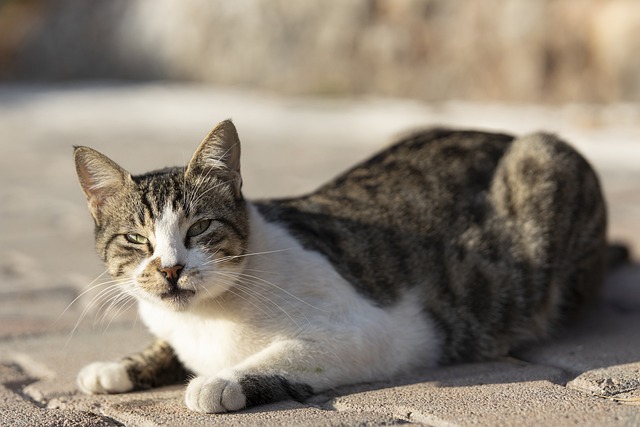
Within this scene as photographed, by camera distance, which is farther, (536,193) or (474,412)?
(536,193)

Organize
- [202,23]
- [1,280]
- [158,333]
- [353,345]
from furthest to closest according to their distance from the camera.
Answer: [202,23], [1,280], [158,333], [353,345]

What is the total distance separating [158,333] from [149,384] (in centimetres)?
18

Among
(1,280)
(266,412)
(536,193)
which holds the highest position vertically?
(536,193)

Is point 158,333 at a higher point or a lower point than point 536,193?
lower

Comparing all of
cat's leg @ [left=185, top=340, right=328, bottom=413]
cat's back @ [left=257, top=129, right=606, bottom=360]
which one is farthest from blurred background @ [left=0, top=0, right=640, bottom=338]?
cat's leg @ [left=185, top=340, right=328, bottom=413]

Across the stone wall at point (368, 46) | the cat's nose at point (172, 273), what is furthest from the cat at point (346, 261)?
the stone wall at point (368, 46)

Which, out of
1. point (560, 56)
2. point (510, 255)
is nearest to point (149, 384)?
point (510, 255)

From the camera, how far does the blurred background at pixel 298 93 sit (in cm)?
670

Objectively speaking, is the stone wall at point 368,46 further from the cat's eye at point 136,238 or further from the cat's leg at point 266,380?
the cat's eye at point 136,238

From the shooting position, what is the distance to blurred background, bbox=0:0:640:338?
670cm

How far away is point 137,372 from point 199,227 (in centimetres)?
62

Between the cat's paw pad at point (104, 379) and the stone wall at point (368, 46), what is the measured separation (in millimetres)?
6599

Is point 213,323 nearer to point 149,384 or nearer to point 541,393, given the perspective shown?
point 149,384

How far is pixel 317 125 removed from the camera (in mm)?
9266
